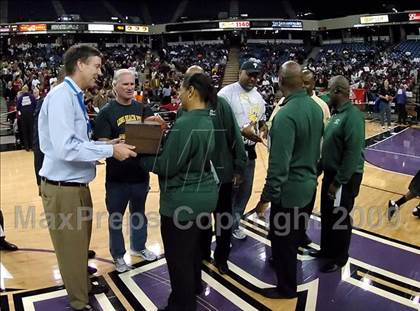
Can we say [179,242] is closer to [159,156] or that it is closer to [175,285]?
[175,285]

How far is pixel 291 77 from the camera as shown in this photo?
259cm

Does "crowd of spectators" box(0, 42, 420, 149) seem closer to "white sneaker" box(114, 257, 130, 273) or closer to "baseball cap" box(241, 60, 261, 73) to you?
"baseball cap" box(241, 60, 261, 73)

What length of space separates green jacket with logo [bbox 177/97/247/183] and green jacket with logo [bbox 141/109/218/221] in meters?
0.68

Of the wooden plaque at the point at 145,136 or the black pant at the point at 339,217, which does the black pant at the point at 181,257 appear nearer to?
the wooden plaque at the point at 145,136

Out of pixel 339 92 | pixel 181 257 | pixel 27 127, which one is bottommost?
pixel 181 257

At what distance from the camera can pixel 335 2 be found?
2681 centimetres

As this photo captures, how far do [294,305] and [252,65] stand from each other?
169 cm

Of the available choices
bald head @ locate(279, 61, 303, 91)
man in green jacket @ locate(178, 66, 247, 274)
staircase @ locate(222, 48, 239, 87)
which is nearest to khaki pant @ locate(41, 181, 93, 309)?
man in green jacket @ locate(178, 66, 247, 274)

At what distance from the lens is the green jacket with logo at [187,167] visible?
2.00 m

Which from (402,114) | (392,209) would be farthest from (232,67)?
(392,209)

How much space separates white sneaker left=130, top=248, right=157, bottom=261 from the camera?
338 cm

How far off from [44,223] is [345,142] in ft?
9.81

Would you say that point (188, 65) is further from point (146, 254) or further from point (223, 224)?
point (223, 224)

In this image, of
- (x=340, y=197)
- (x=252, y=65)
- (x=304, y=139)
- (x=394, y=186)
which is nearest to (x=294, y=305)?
(x=340, y=197)
